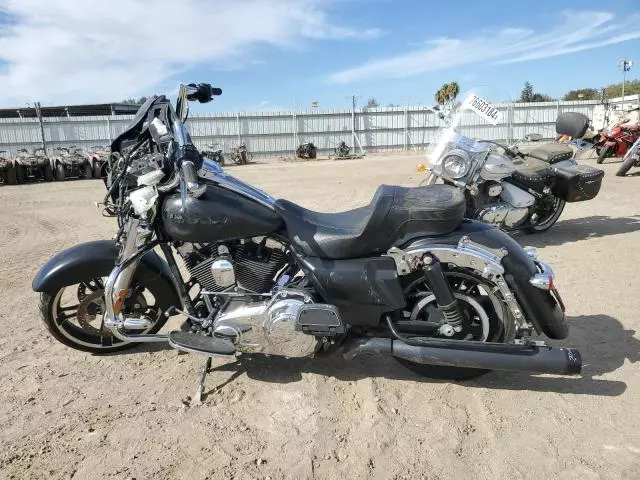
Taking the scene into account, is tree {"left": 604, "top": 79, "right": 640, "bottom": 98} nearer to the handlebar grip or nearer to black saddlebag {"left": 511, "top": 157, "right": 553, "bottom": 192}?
black saddlebag {"left": 511, "top": 157, "right": 553, "bottom": 192}

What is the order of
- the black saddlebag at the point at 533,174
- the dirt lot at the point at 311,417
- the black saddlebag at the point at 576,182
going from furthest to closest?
the black saddlebag at the point at 576,182 < the black saddlebag at the point at 533,174 < the dirt lot at the point at 311,417

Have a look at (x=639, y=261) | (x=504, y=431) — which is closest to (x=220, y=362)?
(x=504, y=431)

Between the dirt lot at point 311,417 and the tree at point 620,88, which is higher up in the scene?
the tree at point 620,88

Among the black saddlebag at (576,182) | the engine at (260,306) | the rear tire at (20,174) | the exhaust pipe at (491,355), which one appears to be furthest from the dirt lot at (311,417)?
the rear tire at (20,174)

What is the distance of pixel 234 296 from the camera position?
295 cm

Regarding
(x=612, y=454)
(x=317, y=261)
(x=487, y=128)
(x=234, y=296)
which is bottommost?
(x=612, y=454)

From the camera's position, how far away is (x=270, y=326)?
2.83 m

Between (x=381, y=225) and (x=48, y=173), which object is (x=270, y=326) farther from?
(x=48, y=173)

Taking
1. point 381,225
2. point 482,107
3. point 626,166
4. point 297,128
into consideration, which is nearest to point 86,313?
point 381,225

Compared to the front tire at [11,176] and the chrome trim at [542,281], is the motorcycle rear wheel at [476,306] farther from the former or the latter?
the front tire at [11,176]

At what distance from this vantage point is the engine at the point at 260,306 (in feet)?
9.16

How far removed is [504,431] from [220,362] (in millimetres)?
1861

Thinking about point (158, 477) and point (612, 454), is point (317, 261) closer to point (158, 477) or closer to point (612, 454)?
point (158, 477)

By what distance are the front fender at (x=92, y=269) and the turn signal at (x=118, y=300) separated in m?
0.14
